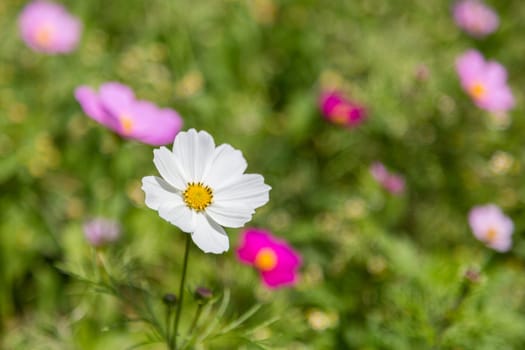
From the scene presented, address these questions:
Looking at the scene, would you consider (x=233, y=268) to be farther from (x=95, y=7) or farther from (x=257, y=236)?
(x=95, y=7)

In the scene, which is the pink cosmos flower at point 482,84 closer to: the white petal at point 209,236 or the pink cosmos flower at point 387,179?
the pink cosmos flower at point 387,179

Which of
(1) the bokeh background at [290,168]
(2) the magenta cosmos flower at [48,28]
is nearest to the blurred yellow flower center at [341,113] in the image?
(1) the bokeh background at [290,168]

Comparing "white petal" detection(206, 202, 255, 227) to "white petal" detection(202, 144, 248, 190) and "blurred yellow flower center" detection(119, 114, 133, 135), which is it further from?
"blurred yellow flower center" detection(119, 114, 133, 135)

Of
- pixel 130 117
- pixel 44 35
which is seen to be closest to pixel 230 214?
pixel 130 117

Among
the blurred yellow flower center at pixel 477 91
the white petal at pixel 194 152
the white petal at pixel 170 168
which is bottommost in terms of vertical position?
the white petal at pixel 170 168

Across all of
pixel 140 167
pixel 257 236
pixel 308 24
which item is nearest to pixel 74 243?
pixel 140 167

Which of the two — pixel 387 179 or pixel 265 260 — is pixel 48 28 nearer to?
pixel 265 260

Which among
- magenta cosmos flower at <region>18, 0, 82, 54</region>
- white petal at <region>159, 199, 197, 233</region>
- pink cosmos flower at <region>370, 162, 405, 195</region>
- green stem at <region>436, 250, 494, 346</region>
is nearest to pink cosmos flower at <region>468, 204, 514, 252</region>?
pink cosmos flower at <region>370, 162, 405, 195</region>
